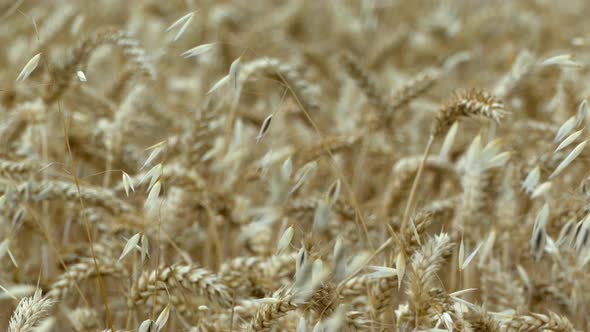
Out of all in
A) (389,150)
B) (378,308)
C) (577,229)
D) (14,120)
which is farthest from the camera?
(389,150)

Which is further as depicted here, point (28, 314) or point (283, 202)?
point (283, 202)

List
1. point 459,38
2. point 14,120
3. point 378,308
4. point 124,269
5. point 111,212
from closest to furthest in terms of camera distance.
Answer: point 378,308
point 124,269
point 111,212
point 14,120
point 459,38

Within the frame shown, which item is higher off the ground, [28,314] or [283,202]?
[28,314]

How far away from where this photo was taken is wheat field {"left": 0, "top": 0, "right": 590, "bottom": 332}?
94 centimetres

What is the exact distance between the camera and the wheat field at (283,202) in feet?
3.09

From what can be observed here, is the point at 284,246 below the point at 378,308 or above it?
above

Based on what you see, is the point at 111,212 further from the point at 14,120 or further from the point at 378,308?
the point at 378,308

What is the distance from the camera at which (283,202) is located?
53.9 inches

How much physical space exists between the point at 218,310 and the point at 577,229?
0.57m

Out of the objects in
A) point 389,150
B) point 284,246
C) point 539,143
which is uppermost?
point 284,246

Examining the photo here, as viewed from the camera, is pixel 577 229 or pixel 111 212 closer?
pixel 577 229

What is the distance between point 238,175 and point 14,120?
0.53 metres

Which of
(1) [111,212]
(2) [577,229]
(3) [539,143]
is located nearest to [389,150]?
(3) [539,143]

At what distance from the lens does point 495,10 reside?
9.99ft
